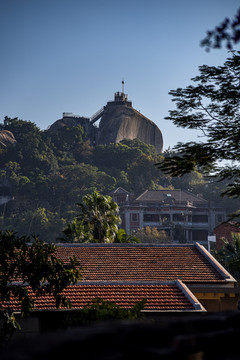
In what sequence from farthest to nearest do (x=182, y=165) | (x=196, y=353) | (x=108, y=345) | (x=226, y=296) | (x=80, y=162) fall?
(x=80, y=162), (x=226, y=296), (x=182, y=165), (x=196, y=353), (x=108, y=345)

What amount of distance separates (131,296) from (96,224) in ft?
60.2

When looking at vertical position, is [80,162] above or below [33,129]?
below

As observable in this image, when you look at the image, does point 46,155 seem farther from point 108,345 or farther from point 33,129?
point 108,345

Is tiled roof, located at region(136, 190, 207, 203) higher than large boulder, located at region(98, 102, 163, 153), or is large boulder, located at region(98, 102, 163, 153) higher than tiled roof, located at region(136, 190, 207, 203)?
large boulder, located at region(98, 102, 163, 153)

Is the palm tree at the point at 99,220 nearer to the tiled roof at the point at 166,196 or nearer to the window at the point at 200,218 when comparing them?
the tiled roof at the point at 166,196

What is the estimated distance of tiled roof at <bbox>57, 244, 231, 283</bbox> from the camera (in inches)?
921

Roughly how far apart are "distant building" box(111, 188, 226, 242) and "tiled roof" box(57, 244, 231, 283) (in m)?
85.9

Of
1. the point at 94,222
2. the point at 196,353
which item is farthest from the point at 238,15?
the point at 94,222

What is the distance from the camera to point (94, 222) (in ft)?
127

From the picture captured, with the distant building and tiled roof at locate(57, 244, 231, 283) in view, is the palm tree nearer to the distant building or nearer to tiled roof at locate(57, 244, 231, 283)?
tiled roof at locate(57, 244, 231, 283)

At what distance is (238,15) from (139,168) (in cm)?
13172

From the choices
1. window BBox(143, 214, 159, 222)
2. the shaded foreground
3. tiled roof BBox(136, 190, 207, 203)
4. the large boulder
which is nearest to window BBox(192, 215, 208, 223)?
tiled roof BBox(136, 190, 207, 203)

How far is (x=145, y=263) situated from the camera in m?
24.9

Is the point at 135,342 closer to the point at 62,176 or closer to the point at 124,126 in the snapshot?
the point at 62,176
